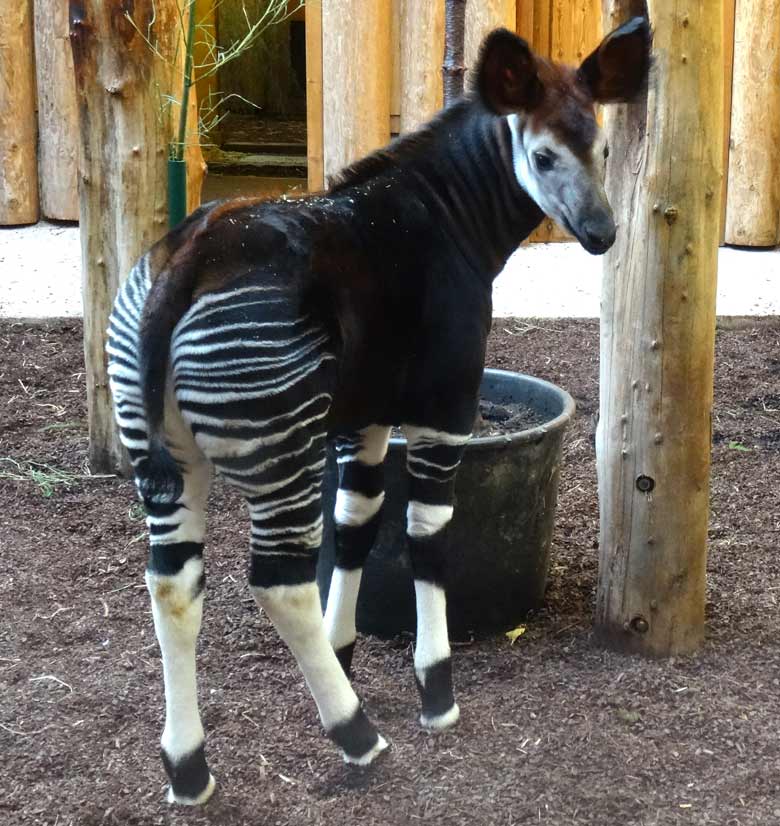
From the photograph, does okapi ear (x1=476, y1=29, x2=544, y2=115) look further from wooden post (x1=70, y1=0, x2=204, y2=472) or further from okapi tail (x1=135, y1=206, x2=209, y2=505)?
wooden post (x1=70, y1=0, x2=204, y2=472)

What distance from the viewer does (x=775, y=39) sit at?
24.9ft

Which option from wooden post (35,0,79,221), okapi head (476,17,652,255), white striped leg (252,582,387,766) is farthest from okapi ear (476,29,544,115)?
wooden post (35,0,79,221)

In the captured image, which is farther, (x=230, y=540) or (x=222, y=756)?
(x=230, y=540)

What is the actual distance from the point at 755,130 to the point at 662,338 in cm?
478

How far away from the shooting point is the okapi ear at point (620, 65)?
9.75 feet

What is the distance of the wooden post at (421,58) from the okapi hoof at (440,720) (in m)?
4.80

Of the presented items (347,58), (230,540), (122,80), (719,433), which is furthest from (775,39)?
(230,540)

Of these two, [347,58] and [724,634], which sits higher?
[347,58]

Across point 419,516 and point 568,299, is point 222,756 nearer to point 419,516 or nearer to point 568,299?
point 419,516

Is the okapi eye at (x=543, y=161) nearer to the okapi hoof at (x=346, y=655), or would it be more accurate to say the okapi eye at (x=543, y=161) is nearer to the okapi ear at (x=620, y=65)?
the okapi ear at (x=620, y=65)

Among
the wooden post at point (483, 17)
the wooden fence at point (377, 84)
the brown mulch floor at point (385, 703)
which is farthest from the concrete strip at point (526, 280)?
the brown mulch floor at point (385, 703)

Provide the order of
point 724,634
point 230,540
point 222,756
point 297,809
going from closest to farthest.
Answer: point 297,809 → point 222,756 → point 724,634 → point 230,540

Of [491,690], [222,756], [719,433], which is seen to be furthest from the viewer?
[719,433]

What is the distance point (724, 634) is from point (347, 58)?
15.5 ft
